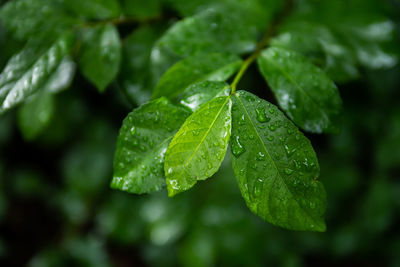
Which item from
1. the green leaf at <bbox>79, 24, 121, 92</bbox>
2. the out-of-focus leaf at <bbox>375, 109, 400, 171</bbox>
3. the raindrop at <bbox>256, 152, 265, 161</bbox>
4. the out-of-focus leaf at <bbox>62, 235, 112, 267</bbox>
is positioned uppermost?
the green leaf at <bbox>79, 24, 121, 92</bbox>

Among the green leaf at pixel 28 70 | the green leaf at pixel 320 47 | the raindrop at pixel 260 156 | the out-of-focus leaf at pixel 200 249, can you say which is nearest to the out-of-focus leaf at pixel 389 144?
the green leaf at pixel 320 47

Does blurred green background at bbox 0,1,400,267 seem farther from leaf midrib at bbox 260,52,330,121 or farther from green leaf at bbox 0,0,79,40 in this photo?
leaf midrib at bbox 260,52,330,121

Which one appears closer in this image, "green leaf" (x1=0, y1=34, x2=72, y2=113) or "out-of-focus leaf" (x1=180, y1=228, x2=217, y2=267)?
"green leaf" (x1=0, y1=34, x2=72, y2=113)

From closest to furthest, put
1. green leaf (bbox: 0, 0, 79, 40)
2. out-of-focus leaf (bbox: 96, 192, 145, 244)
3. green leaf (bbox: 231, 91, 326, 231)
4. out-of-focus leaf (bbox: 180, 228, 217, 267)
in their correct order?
green leaf (bbox: 231, 91, 326, 231)
green leaf (bbox: 0, 0, 79, 40)
out-of-focus leaf (bbox: 180, 228, 217, 267)
out-of-focus leaf (bbox: 96, 192, 145, 244)

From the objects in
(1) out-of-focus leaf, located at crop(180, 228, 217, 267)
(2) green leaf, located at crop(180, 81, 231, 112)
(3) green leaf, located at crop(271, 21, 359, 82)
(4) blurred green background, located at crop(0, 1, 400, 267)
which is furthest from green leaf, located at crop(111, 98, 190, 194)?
(1) out-of-focus leaf, located at crop(180, 228, 217, 267)

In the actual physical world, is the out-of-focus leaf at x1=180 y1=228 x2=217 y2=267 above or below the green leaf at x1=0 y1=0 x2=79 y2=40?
below

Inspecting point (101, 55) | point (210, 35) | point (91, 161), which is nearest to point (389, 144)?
point (210, 35)

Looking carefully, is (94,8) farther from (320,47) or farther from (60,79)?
(320,47)
